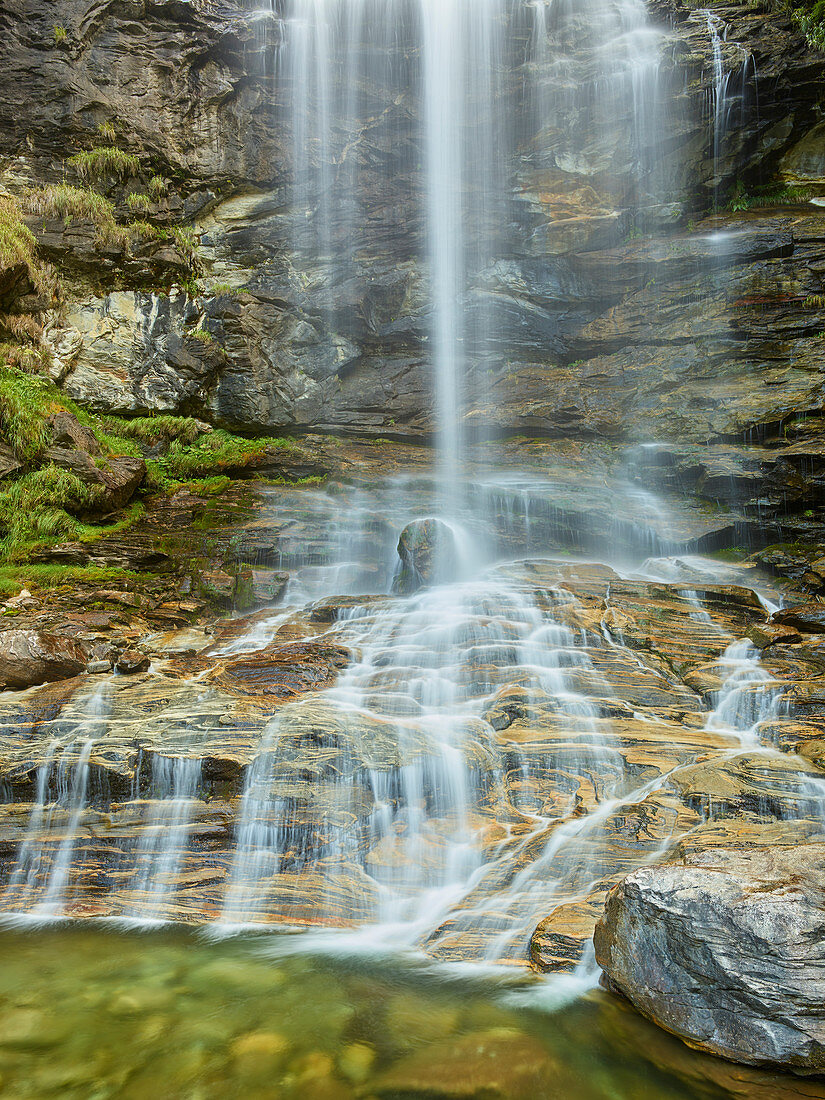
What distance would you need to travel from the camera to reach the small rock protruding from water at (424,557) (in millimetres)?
10773

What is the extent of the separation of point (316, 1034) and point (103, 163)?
1779cm

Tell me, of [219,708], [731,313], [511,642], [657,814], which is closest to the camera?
[657,814]

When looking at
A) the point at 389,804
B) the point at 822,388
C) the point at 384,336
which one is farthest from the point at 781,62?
the point at 389,804

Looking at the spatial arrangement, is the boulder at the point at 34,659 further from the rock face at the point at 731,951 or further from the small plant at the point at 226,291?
the small plant at the point at 226,291

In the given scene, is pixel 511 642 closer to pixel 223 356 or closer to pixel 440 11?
pixel 223 356

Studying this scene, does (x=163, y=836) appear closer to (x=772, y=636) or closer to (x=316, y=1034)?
(x=316, y=1034)

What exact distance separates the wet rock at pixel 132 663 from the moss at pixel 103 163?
43.4 ft

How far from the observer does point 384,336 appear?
637 inches

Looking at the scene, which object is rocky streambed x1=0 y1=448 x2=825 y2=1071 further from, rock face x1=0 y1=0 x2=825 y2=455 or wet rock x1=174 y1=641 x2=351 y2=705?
rock face x1=0 y1=0 x2=825 y2=455

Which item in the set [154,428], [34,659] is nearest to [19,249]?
[154,428]

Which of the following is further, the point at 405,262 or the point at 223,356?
the point at 405,262

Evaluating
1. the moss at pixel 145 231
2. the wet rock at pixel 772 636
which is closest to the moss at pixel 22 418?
the moss at pixel 145 231

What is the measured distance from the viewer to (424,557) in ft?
35.7

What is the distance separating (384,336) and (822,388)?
9769 millimetres
